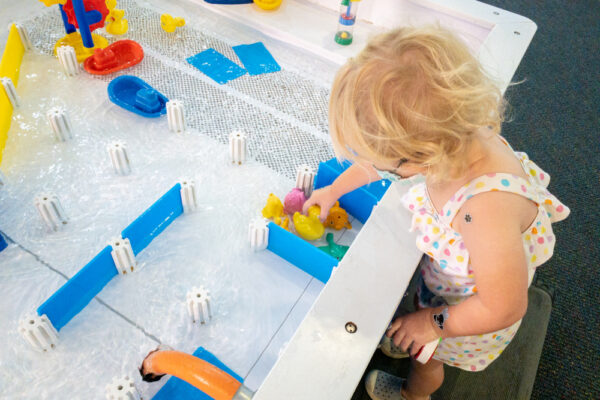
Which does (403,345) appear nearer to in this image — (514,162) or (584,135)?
(514,162)

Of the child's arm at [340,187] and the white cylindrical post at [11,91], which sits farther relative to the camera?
the white cylindrical post at [11,91]

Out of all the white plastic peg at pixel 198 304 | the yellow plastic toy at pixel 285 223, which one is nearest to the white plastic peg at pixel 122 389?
the white plastic peg at pixel 198 304

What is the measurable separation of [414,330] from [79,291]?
0.51 metres

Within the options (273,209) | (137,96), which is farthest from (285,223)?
(137,96)

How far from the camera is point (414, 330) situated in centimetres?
64

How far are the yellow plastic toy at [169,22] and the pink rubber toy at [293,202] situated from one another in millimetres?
655

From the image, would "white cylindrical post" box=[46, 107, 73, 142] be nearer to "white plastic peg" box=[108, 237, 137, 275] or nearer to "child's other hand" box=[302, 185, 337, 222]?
"white plastic peg" box=[108, 237, 137, 275]

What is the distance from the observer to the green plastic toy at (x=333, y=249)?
0.80 metres

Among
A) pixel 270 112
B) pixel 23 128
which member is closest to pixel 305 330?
pixel 270 112

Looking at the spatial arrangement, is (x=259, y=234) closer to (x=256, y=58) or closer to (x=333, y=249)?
(x=333, y=249)

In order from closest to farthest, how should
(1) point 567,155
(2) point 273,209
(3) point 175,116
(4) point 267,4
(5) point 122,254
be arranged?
(5) point 122,254 → (2) point 273,209 → (3) point 175,116 → (4) point 267,4 → (1) point 567,155

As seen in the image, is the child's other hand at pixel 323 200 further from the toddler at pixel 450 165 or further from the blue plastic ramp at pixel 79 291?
the blue plastic ramp at pixel 79 291

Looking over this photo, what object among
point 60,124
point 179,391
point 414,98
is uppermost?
point 414,98

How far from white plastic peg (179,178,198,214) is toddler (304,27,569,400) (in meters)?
0.35
